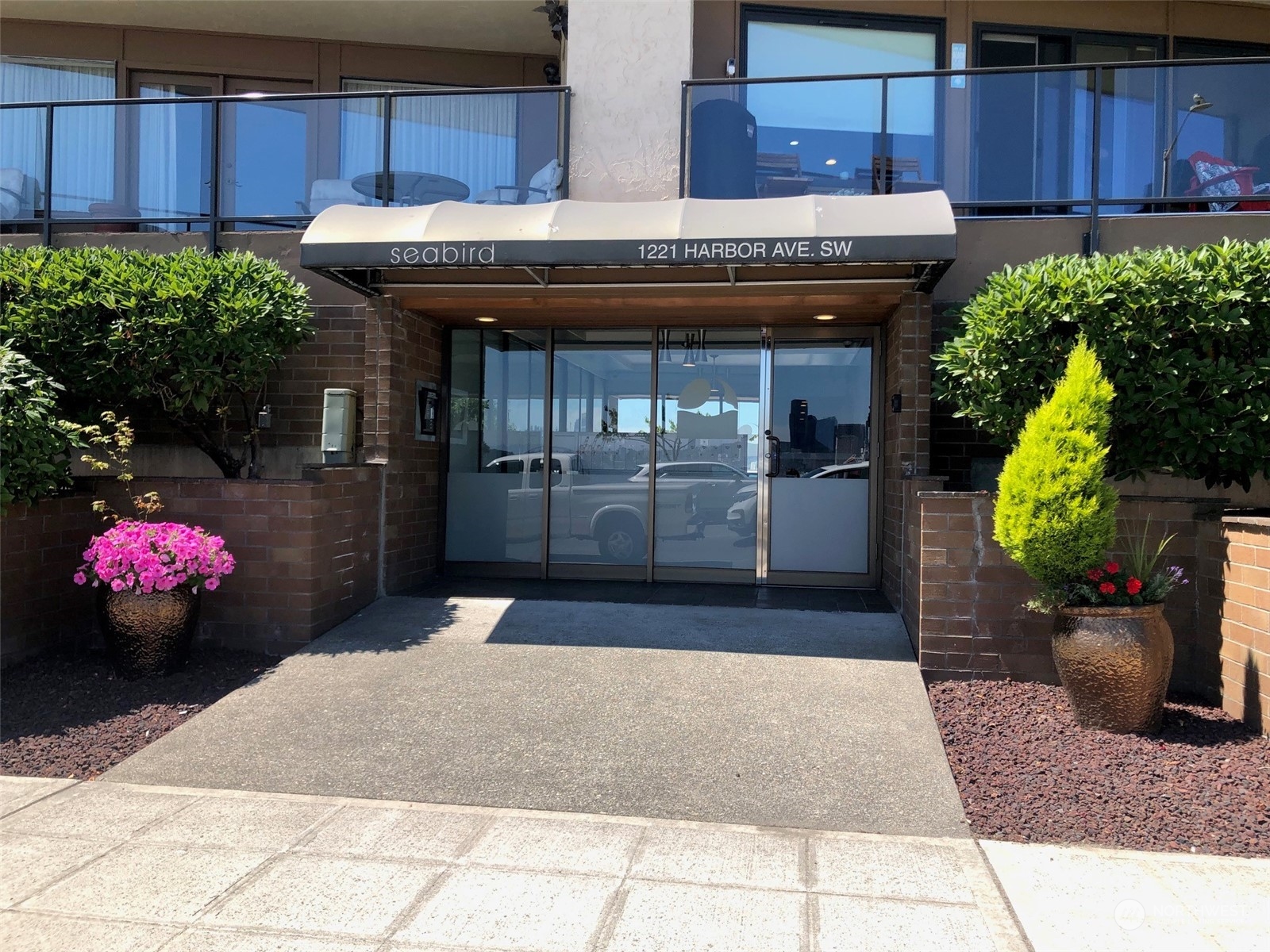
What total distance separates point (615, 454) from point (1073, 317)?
4.62 meters

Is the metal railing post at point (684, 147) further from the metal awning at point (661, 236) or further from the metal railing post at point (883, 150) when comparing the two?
the metal railing post at point (883, 150)

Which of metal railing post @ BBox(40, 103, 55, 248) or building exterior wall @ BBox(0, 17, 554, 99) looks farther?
building exterior wall @ BBox(0, 17, 554, 99)

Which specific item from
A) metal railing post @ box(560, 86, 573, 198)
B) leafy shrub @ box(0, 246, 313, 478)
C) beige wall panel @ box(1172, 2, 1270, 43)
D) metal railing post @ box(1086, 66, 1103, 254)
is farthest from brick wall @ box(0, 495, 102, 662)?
beige wall panel @ box(1172, 2, 1270, 43)

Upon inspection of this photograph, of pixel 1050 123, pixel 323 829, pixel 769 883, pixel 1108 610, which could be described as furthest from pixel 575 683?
pixel 1050 123

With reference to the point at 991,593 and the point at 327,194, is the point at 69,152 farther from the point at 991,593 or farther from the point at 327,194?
the point at 991,593

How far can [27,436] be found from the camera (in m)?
5.77

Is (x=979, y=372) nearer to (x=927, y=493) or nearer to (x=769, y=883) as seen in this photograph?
(x=927, y=493)

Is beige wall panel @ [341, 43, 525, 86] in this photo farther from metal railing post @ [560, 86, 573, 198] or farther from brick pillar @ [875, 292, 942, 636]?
brick pillar @ [875, 292, 942, 636]

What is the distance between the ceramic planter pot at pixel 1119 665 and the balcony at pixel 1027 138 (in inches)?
150

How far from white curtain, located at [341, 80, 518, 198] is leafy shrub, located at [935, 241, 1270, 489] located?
15.3 feet

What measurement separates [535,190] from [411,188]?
114cm

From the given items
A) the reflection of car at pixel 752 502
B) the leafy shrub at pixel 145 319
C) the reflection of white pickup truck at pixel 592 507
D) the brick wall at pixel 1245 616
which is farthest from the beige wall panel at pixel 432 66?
the brick wall at pixel 1245 616

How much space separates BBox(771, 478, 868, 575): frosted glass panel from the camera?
8.62 meters

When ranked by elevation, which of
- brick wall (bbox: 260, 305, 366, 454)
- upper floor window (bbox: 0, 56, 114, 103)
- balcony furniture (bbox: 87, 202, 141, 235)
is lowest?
brick wall (bbox: 260, 305, 366, 454)
